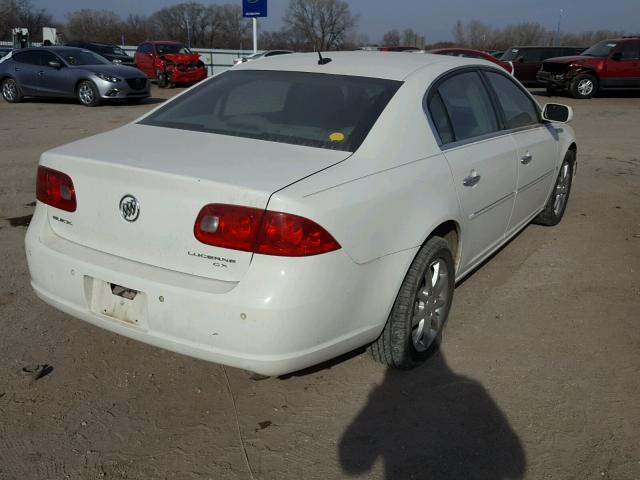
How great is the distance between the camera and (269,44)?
69000mm

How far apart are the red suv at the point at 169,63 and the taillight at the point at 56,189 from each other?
1962cm

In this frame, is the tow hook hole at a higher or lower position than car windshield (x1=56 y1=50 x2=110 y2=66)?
lower

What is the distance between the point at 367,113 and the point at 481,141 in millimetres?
1001

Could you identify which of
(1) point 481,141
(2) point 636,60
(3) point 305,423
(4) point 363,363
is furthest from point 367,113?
(2) point 636,60

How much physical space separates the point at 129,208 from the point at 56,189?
53 centimetres

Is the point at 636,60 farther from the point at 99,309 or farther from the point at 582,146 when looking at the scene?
the point at 99,309

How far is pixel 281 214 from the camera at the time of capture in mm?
2369

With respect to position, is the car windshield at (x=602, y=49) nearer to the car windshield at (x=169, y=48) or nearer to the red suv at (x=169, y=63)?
the red suv at (x=169, y=63)

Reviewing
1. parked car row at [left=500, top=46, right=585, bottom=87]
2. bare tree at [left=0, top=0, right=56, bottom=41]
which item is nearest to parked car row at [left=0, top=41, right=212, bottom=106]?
parked car row at [left=500, top=46, right=585, bottom=87]

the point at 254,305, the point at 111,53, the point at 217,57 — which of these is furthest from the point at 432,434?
the point at 217,57

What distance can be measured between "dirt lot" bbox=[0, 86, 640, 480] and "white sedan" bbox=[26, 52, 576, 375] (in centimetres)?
33

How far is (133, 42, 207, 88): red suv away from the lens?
21516 millimetres

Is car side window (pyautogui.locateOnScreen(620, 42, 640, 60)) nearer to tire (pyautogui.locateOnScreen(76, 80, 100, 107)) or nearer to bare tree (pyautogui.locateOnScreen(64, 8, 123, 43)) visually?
→ tire (pyautogui.locateOnScreen(76, 80, 100, 107))

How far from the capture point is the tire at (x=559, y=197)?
5.63 m
